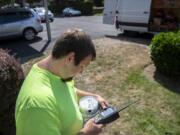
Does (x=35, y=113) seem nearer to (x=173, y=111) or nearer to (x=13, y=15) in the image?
(x=173, y=111)

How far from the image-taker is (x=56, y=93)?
2203 millimetres

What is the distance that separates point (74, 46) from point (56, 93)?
313 millimetres

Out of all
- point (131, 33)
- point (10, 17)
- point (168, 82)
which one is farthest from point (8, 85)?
point (10, 17)

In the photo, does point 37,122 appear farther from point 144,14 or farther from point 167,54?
point 144,14

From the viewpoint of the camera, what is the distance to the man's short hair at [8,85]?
4.88 metres

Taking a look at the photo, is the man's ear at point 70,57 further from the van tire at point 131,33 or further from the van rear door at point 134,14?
the van tire at point 131,33

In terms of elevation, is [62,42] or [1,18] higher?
[62,42]

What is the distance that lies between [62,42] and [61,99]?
0.35m

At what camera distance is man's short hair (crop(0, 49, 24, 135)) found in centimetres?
488

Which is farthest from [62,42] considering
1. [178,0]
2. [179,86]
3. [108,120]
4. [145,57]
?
[178,0]

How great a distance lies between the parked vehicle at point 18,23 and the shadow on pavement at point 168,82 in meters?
10.2

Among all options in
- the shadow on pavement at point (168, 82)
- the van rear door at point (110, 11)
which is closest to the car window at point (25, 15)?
the van rear door at point (110, 11)

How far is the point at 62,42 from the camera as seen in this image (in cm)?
215

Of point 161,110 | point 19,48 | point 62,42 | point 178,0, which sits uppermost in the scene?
point 62,42
